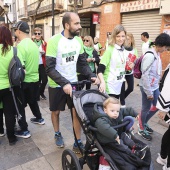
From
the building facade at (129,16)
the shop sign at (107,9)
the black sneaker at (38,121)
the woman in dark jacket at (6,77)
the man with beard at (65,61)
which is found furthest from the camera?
the shop sign at (107,9)

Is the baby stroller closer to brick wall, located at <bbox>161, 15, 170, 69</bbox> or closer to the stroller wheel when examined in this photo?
the stroller wheel

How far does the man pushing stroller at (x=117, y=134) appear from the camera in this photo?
180 cm

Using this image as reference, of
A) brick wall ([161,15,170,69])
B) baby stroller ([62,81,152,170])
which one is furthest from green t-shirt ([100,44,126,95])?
brick wall ([161,15,170,69])

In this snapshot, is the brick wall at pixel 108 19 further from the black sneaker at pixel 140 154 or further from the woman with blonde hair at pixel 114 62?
the black sneaker at pixel 140 154

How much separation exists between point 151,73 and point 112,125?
152 centimetres

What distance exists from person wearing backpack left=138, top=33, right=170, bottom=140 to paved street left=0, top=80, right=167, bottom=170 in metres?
0.50

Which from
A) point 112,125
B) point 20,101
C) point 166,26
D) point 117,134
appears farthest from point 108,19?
point 117,134

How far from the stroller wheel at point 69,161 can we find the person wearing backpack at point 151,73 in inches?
63.4

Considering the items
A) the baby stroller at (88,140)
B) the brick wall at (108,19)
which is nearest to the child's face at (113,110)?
the baby stroller at (88,140)

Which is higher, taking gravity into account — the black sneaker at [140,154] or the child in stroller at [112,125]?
the child in stroller at [112,125]

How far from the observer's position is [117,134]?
6.08ft

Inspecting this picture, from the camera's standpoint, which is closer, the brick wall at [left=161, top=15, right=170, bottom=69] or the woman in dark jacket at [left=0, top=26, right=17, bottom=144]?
the woman in dark jacket at [left=0, top=26, right=17, bottom=144]

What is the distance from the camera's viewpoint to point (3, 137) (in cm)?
349

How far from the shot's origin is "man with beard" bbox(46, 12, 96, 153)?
2.56 metres
